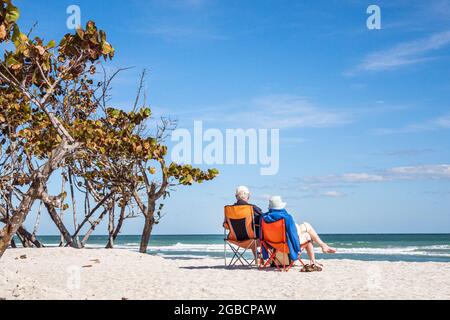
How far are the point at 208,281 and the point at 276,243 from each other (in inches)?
57.0

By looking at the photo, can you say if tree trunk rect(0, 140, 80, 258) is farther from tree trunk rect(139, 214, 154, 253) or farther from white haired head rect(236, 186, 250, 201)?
tree trunk rect(139, 214, 154, 253)

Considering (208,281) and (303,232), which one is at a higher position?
(303,232)

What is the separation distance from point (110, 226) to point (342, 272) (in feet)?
30.3

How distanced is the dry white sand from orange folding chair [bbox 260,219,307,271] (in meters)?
0.21

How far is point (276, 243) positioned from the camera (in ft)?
28.4

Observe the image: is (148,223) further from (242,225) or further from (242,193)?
(242,225)

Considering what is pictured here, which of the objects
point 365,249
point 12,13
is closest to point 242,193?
point 12,13

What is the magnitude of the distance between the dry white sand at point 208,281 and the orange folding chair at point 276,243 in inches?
8.3

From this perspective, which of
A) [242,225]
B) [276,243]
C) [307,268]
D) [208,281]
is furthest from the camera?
[242,225]

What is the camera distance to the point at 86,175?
15.4 m

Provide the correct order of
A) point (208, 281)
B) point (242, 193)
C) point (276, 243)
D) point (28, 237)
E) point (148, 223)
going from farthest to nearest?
point (28, 237) → point (148, 223) → point (242, 193) → point (276, 243) → point (208, 281)

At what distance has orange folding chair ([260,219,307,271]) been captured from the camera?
8539 mm
